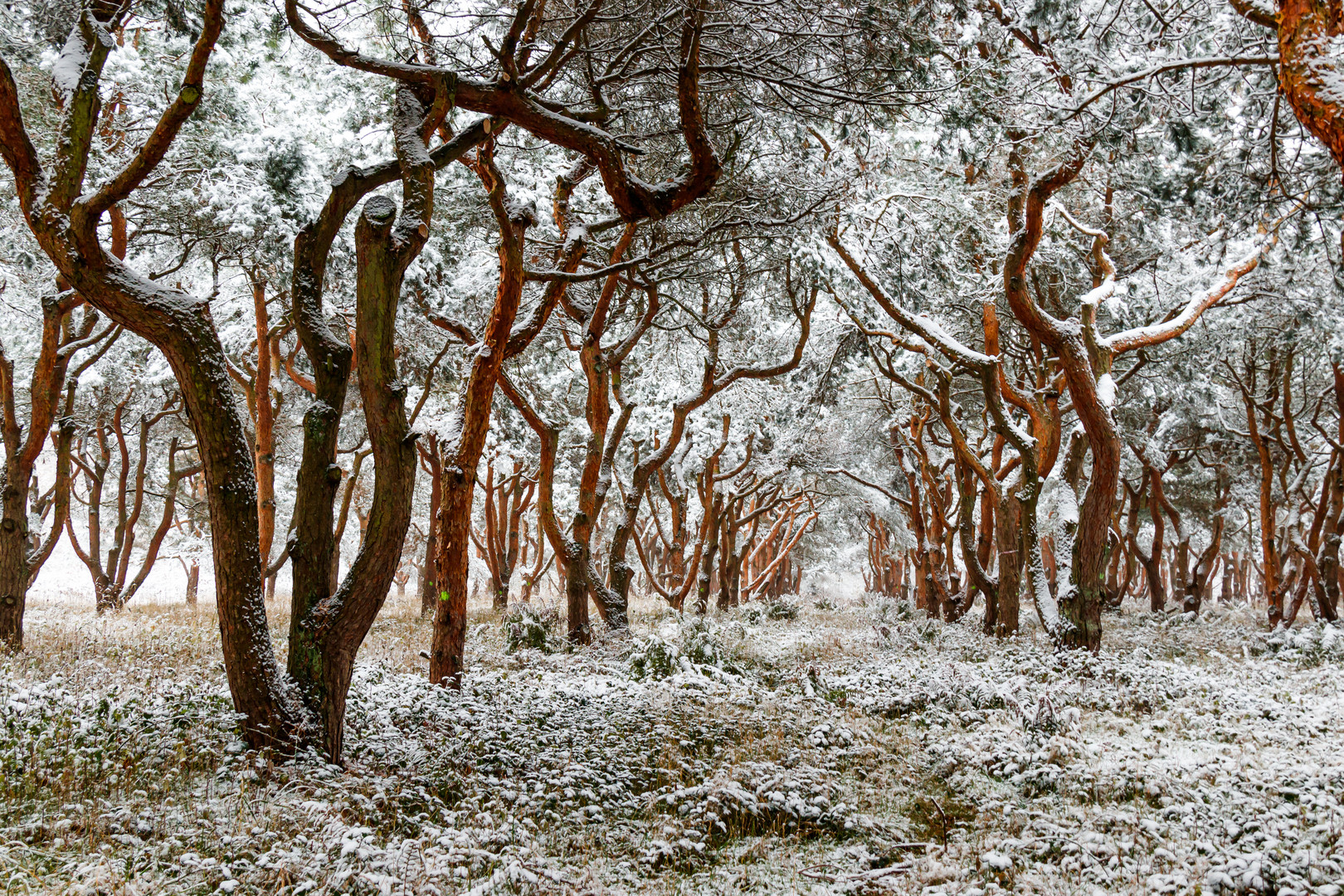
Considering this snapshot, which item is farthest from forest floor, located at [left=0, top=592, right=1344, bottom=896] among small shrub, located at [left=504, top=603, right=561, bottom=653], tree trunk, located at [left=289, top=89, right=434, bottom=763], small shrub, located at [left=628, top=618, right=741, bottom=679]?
small shrub, located at [left=504, top=603, right=561, bottom=653]

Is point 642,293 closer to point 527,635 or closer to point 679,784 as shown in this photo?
point 527,635

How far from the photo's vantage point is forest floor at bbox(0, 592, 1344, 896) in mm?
3775

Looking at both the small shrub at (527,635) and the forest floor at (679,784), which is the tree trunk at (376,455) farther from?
the small shrub at (527,635)

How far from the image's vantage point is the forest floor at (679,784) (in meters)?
3.78

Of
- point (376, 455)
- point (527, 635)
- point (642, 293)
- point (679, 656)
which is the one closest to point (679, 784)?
point (376, 455)

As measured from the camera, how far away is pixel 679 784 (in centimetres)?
518

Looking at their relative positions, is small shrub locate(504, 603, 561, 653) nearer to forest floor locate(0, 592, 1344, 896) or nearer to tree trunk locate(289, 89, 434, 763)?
forest floor locate(0, 592, 1344, 896)

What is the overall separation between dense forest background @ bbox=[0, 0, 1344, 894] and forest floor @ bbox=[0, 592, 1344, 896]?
2.9 inches

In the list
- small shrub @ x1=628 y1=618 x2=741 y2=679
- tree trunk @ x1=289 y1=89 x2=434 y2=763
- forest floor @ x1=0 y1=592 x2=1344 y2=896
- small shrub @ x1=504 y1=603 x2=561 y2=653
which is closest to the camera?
forest floor @ x1=0 y1=592 x2=1344 y2=896

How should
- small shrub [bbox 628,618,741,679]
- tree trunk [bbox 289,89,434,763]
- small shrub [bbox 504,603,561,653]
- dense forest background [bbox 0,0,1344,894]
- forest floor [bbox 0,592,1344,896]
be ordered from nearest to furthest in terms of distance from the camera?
forest floor [bbox 0,592,1344,896]
dense forest background [bbox 0,0,1344,894]
tree trunk [bbox 289,89,434,763]
small shrub [bbox 628,618,741,679]
small shrub [bbox 504,603,561,653]

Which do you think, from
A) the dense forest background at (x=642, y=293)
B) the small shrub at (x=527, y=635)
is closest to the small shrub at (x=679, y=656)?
the dense forest background at (x=642, y=293)

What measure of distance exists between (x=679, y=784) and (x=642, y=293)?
9733mm

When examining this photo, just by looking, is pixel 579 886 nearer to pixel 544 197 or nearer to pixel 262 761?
pixel 262 761

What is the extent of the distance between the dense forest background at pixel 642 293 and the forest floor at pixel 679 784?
75 millimetres
